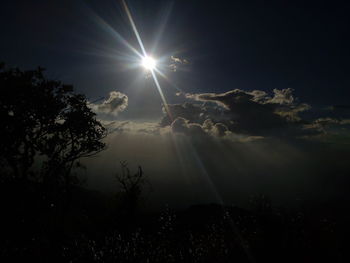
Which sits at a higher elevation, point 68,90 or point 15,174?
point 68,90

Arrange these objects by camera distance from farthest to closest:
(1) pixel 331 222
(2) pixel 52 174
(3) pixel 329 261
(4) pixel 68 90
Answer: (2) pixel 52 174 → (4) pixel 68 90 → (1) pixel 331 222 → (3) pixel 329 261

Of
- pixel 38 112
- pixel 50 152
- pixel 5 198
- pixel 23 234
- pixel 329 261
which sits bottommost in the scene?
pixel 329 261

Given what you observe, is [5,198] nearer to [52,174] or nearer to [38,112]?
[52,174]

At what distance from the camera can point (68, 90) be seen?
15.8 metres

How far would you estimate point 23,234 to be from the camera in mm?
16812

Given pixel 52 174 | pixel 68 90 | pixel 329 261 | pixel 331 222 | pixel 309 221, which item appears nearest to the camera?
pixel 329 261

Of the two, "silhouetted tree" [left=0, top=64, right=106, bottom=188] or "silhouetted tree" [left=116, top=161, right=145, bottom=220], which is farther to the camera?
"silhouetted tree" [left=116, top=161, right=145, bottom=220]

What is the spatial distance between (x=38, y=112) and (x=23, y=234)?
10.0m

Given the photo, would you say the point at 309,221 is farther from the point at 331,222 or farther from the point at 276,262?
the point at 276,262

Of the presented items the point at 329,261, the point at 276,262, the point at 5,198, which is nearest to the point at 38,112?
the point at 5,198

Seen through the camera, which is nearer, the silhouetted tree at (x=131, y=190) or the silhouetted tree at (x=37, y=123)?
the silhouetted tree at (x=37, y=123)

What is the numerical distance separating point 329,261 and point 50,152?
17.0m

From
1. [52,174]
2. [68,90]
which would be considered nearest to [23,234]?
[52,174]

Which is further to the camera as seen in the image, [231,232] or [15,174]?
[15,174]
